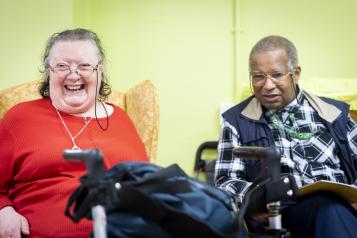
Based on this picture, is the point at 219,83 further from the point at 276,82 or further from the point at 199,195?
the point at 199,195

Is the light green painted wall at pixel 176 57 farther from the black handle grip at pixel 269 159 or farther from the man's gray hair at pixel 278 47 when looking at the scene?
the black handle grip at pixel 269 159

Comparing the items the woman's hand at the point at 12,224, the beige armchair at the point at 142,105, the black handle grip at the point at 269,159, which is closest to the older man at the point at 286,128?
the beige armchair at the point at 142,105

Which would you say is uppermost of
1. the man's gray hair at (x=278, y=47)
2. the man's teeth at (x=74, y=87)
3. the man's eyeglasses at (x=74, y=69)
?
the man's gray hair at (x=278, y=47)

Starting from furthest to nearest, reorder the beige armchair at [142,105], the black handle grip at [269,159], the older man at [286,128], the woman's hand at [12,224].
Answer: the beige armchair at [142,105] → the older man at [286,128] → the woman's hand at [12,224] → the black handle grip at [269,159]

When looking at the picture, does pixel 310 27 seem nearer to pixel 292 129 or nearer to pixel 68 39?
pixel 292 129

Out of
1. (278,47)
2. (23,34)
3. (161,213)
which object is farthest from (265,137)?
(23,34)

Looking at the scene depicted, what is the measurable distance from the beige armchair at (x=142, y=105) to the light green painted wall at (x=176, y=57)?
65cm

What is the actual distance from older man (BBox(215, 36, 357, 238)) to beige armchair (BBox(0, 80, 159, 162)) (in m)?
0.28

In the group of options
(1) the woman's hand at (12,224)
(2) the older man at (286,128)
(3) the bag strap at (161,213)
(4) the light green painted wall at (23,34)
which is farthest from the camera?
(4) the light green painted wall at (23,34)

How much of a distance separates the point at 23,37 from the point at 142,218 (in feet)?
4.98

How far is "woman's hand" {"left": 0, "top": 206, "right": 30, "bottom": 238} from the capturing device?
1137 millimetres

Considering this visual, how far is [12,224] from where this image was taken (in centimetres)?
114

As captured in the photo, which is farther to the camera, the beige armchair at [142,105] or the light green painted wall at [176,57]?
the light green painted wall at [176,57]

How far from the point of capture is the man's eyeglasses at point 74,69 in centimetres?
140
